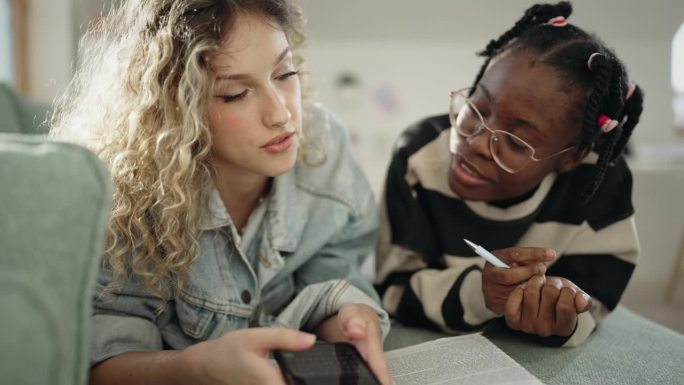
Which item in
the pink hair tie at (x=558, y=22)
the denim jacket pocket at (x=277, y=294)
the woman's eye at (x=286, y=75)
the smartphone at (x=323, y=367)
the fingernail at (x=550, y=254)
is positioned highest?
the pink hair tie at (x=558, y=22)

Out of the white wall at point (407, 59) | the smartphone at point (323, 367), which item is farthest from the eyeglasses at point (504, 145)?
the white wall at point (407, 59)

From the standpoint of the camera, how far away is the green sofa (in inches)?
19.0

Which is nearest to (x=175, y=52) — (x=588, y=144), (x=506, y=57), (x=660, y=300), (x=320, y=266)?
(x=320, y=266)

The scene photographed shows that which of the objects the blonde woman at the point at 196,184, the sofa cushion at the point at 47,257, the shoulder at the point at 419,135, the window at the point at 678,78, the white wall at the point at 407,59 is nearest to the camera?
the sofa cushion at the point at 47,257

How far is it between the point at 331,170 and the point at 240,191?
171 millimetres

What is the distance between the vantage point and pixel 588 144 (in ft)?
3.30

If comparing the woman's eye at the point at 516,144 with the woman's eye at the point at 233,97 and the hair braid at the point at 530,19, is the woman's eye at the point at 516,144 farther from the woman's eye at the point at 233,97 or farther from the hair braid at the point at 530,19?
the woman's eye at the point at 233,97

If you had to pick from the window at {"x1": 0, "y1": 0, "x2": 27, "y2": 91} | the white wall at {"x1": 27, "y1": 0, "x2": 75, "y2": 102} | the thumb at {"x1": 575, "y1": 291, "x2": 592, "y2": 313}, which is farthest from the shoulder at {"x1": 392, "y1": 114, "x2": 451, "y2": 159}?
the window at {"x1": 0, "y1": 0, "x2": 27, "y2": 91}

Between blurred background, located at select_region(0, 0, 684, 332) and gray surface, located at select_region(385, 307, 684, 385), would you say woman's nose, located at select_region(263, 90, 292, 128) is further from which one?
blurred background, located at select_region(0, 0, 684, 332)

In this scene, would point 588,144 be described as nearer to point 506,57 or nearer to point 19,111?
point 506,57

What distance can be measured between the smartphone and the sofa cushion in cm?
23

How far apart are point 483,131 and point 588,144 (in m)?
0.17

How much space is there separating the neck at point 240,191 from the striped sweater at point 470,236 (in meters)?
0.26

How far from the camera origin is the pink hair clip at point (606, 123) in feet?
3.19
